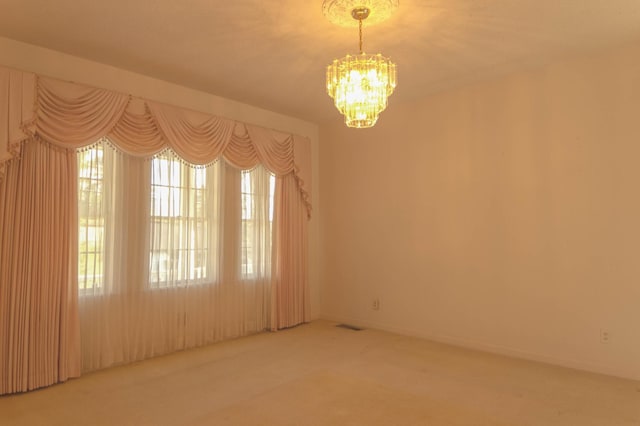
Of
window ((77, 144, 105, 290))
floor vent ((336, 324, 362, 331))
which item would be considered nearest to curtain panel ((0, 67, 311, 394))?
window ((77, 144, 105, 290))

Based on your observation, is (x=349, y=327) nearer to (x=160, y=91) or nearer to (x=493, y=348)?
(x=493, y=348)

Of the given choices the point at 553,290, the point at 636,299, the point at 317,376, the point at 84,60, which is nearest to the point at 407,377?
the point at 317,376

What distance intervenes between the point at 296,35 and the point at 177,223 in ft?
7.37

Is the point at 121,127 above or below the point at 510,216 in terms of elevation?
above

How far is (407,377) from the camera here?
341cm

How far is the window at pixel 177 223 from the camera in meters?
4.08

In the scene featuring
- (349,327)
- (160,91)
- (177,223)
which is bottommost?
(349,327)

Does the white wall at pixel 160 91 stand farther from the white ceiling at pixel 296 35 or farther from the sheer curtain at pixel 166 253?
the sheer curtain at pixel 166 253

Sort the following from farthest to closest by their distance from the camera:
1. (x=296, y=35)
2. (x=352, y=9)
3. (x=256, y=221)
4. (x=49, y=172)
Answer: (x=256, y=221) < (x=49, y=172) < (x=296, y=35) < (x=352, y=9)

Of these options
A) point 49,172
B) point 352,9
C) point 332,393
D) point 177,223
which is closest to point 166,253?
point 177,223

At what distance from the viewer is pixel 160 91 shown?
4.19 meters

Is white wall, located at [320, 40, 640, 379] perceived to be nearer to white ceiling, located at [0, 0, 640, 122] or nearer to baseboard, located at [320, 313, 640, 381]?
baseboard, located at [320, 313, 640, 381]

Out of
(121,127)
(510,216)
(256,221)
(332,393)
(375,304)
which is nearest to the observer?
(332,393)

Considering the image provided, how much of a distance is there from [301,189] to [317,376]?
8.67 feet
